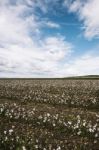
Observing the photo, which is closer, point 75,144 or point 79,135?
point 75,144

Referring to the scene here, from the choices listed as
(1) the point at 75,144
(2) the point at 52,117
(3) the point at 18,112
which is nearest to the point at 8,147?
(1) the point at 75,144

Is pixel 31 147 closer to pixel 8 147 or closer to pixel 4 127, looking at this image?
pixel 8 147

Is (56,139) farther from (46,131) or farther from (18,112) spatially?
(18,112)

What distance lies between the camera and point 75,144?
12680mm

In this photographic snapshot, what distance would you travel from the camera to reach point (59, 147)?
39.8ft

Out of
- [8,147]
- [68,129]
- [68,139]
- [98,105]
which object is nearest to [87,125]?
A: [68,129]

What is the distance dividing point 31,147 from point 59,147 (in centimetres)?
133

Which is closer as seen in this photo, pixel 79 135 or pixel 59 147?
pixel 59 147

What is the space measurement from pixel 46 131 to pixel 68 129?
1.40 m

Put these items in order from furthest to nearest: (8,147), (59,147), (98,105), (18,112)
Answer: (98,105)
(18,112)
(8,147)
(59,147)

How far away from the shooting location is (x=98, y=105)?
2328 centimetres

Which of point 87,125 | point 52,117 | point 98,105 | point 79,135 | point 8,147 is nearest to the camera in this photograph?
point 8,147

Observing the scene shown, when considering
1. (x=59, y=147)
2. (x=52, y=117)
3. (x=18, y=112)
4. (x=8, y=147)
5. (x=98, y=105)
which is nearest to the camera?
(x=59, y=147)

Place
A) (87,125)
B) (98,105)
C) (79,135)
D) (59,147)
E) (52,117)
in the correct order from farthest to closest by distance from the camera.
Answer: (98,105) < (52,117) < (87,125) < (79,135) < (59,147)
